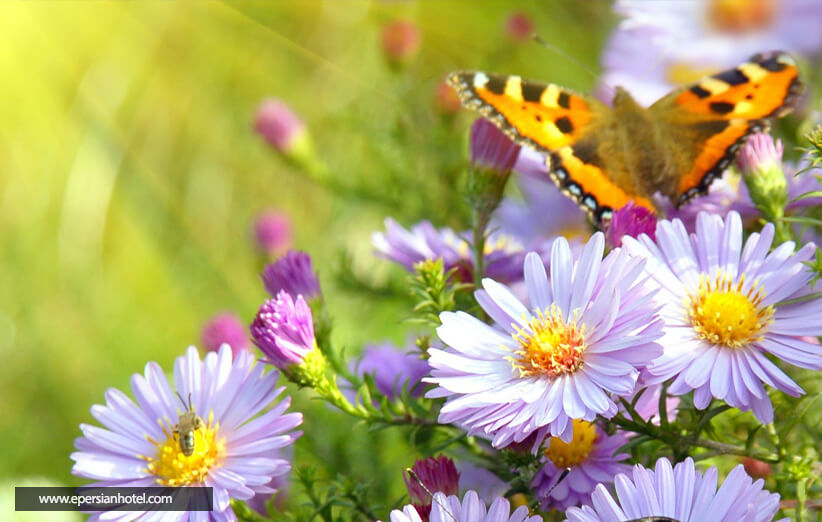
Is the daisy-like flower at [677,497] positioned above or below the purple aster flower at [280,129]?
below

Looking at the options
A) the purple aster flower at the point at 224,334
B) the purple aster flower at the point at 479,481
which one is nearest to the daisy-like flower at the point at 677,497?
the purple aster flower at the point at 479,481

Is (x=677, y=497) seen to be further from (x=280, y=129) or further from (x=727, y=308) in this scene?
(x=280, y=129)

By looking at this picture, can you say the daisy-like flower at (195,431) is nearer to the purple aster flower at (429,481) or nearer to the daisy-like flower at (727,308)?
the purple aster flower at (429,481)

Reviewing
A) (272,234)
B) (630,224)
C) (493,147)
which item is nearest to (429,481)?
(630,224)

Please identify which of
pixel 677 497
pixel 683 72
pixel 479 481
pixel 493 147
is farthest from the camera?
pixel 683 72

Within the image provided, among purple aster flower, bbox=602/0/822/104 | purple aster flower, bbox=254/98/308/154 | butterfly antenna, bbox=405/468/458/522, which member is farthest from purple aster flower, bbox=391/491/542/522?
purple aster flower, bbox=254/98/308/154

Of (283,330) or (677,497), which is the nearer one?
(677,497)

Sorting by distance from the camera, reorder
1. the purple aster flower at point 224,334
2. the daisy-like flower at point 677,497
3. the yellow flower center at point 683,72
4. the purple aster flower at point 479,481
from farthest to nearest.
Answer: the yellow flower center at point 683,72 → the purple aster flower at point 224,334 → the purple aster flower at point 479,481 → the daisy-like flower at point 677,497
